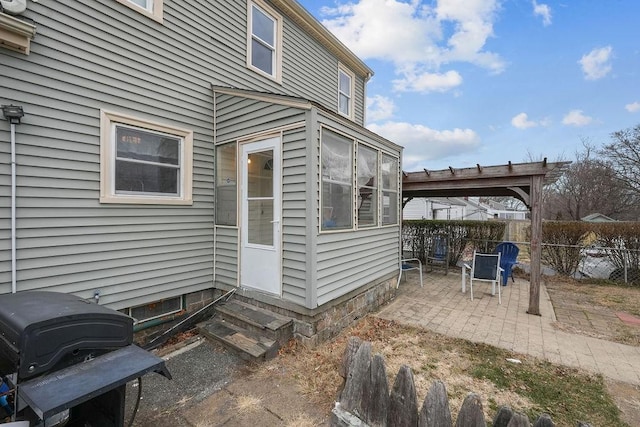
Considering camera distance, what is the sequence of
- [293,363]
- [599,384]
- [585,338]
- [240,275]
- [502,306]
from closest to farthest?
[599,384] < [293,363] < [585,338] < [240,275] < [502,306]

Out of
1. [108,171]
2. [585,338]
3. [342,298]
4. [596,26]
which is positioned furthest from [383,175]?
[596,26]

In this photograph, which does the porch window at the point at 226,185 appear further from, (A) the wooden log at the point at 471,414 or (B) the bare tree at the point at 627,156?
(B) the bare tree at the point at 627,156

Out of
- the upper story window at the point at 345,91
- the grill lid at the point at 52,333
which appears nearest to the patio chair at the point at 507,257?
the upper story window at the point at 345,91

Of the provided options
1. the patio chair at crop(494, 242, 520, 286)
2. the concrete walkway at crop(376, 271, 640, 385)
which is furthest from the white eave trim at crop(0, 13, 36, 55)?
the patio chair at crop(494, 242, 520, 286)

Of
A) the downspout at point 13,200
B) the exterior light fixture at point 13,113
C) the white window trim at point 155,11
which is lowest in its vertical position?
the downspout at point 13,200

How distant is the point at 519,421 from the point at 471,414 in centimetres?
22

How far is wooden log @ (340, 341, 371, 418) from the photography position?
2.00 meters

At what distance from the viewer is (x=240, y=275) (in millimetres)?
4348

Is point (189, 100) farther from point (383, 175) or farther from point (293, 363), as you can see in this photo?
point (293, 363)

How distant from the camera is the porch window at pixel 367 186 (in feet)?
15.6

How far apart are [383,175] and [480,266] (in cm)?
297

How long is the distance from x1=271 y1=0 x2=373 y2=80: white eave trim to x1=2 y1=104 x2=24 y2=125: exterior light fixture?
4.73 m

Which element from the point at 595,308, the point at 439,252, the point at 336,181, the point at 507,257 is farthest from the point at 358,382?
the point at 439,252

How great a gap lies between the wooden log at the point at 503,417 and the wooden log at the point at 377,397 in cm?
62
